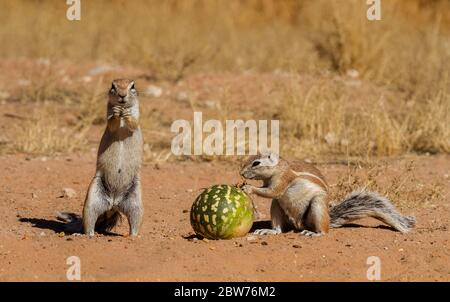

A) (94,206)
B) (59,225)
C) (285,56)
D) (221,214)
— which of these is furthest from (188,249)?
(285,56)

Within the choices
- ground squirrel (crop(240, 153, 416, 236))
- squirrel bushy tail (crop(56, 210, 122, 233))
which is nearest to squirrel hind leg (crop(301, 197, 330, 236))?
ground squirrel (crop(240, 153, 416, 236))

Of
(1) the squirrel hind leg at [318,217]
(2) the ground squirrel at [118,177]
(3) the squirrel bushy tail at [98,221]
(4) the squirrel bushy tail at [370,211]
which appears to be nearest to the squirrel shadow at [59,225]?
(3) the squirrel bushy tail at [98,221]

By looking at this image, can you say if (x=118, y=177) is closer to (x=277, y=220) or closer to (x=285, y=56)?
(x=277, y=220)

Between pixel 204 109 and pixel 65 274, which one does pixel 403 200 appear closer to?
pixel 65 274

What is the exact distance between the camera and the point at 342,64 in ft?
46.9

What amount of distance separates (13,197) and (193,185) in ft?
5.98

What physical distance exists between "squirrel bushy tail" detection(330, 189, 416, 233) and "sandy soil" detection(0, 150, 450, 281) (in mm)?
92

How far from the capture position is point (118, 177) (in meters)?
7.32

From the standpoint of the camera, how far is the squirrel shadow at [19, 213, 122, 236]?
24.5ft

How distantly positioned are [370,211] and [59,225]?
2543 mm

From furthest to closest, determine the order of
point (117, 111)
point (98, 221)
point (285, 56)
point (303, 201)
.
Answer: point (285, 56) < point (98, 221) < point (303, 201) < point (117, 111)

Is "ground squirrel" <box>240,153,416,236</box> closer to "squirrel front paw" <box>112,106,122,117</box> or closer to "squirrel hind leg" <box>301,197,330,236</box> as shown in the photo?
"squirrel hind leg" <box>301,197,330,236</box>

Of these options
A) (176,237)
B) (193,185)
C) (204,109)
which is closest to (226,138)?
(193,185)

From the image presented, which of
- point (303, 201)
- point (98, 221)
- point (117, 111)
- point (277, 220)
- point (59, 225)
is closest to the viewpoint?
point (117, 111)
